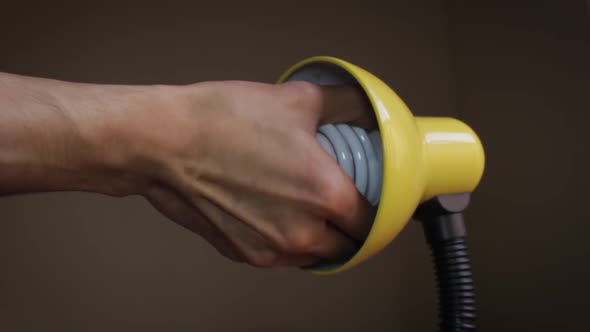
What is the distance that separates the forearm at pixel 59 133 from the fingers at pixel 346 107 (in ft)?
0.63

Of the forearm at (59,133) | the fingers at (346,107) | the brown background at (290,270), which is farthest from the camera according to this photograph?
the brown background at (290,270)

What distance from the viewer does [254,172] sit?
504 millimetres

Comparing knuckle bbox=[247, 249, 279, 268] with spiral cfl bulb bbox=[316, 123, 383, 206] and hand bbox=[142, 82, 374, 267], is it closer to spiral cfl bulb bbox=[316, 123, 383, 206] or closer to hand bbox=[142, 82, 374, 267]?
hand bbox=[142, 82, 374, 267]

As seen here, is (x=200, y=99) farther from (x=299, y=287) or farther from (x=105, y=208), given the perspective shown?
(x=299, y=287)

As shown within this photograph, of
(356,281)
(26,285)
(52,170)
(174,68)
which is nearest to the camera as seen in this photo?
(52,170)

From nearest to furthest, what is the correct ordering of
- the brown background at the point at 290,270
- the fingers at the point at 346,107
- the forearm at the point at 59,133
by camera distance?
1. the forearm at the point at 59,133
2. the fingers at the point at 346,107
3. the brown background at the point at 290,270

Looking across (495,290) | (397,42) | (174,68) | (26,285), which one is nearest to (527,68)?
(397,42)

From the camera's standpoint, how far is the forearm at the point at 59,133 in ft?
1.46

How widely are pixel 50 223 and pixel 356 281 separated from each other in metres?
0.63

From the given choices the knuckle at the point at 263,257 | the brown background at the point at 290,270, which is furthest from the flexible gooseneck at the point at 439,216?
the brown background at the point at 290,270

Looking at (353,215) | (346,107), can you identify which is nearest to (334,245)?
(353,215)

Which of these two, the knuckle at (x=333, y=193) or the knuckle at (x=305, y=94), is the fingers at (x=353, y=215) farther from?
the knuckle at (x=305, y=94)

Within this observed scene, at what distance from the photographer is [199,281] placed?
40.1 inches

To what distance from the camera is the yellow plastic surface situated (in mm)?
497
